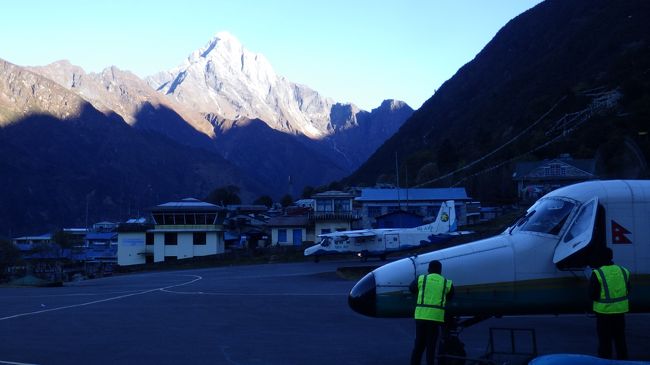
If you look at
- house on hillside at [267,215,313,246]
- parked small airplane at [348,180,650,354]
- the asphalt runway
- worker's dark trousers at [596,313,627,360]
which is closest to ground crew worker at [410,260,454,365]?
parked small airplane at [348,180,650,354]

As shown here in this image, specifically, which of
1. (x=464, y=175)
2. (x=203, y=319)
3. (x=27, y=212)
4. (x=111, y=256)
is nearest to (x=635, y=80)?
(x=464, y=175)

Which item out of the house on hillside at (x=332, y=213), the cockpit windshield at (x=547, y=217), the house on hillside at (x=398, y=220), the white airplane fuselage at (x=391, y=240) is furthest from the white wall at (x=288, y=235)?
the cockpit windshield at (x=547, y=217)

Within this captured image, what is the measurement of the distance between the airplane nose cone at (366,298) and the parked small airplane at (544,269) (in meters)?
0.01

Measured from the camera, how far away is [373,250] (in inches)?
1676

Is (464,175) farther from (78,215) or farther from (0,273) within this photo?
(78,215)

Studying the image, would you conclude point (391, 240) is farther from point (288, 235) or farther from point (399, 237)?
point (288, 235)

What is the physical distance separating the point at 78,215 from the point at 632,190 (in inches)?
6619

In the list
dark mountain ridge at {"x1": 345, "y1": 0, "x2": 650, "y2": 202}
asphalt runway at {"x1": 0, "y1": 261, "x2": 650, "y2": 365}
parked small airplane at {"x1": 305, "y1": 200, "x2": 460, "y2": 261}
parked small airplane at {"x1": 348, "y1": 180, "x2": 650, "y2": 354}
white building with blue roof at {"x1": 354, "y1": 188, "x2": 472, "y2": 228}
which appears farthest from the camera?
dark mountain ridge at {"x1": 345, "y1": 0, "x2": 650, "y2": 202}

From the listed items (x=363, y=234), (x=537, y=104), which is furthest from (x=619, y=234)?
(x=537, y=104)

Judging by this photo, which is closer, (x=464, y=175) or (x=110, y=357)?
(x=110, y=357)

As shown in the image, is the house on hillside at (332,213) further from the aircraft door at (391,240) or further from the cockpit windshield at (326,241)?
the aircraft door at (391,240)

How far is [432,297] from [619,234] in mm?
2906

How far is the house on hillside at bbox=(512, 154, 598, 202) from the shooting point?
63781 millimetres

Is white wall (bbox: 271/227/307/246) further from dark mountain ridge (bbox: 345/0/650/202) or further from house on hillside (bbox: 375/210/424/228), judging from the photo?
dark mountain ridge (bbox: 345/0/650/202)
